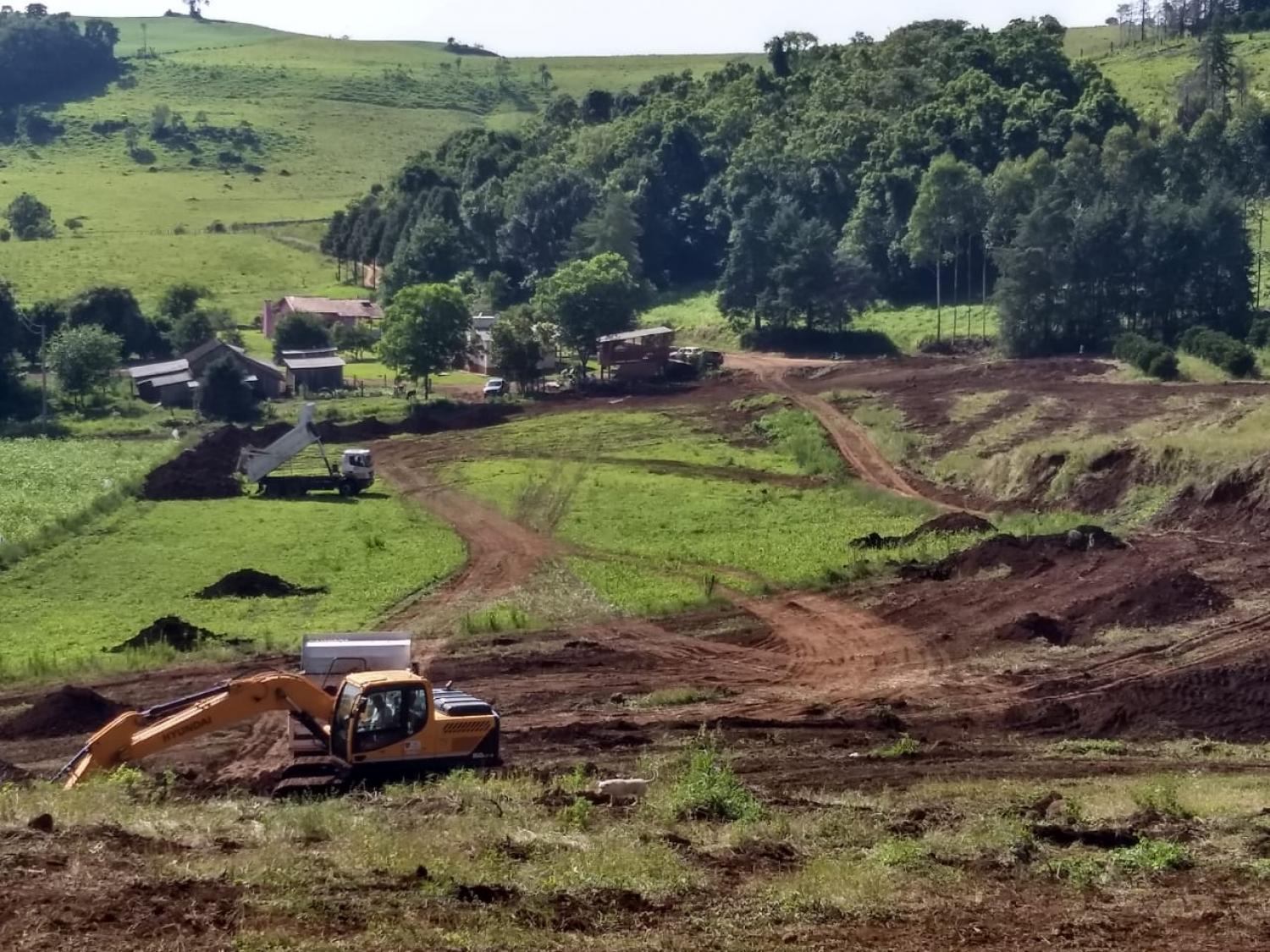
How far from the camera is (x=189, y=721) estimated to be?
21.0 m

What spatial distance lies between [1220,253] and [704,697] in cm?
5665

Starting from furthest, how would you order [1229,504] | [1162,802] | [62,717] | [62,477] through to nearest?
[62,477] → [1229,504] → [62,717] → [1162,802]

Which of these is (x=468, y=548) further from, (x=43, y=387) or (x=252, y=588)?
(x=43, y=387)

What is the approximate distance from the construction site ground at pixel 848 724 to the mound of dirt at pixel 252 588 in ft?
11.0

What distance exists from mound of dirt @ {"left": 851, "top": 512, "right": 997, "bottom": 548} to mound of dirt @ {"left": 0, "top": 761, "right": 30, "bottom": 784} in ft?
80.6

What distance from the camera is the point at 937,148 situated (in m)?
106

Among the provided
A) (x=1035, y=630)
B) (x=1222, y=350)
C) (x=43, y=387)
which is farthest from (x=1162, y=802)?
(x=43, y=387)

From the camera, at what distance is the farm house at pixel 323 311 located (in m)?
100

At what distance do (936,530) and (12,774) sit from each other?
88.4ft

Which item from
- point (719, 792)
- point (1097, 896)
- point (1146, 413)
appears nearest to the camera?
point (1097, 896)

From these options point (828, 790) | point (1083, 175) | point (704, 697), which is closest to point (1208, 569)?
point (704, 697)

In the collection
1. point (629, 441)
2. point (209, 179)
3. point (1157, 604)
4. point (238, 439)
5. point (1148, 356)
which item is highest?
point (209, 179)

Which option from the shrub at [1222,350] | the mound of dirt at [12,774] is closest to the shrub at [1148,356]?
the shrub at [1222,350]

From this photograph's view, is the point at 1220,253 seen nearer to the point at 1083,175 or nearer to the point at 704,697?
the point at 1083,175
